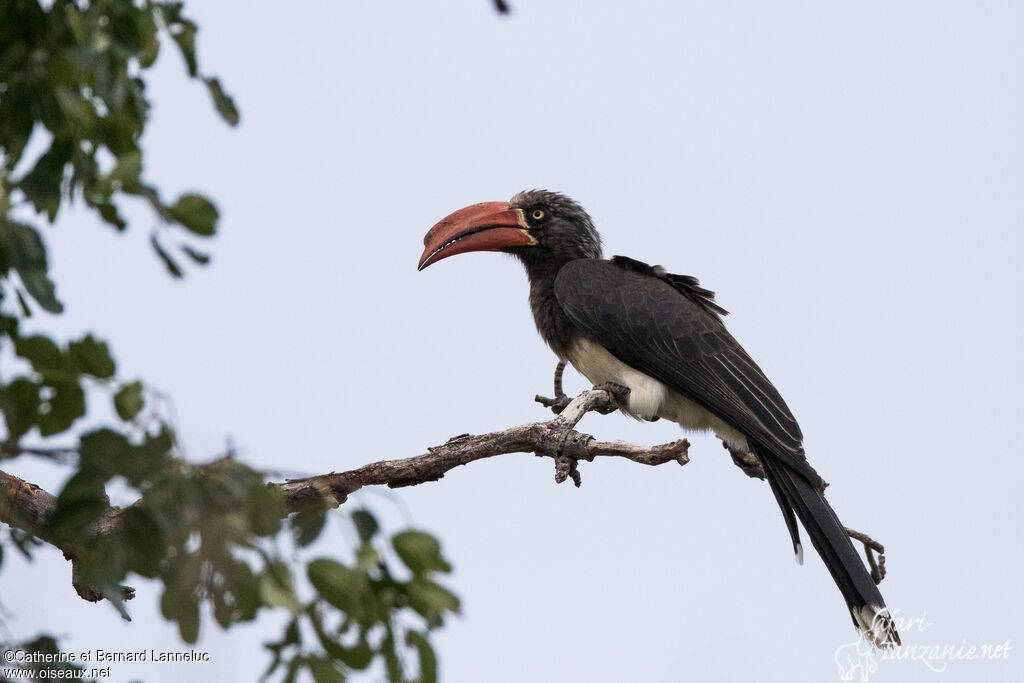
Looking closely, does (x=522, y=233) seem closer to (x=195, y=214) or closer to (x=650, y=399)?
(x=650, y=399)

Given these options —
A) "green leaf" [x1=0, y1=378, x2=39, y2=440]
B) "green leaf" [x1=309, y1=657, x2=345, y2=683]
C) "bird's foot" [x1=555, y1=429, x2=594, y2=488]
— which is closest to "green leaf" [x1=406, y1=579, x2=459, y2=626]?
"green leaf" [x1=309, y1=657, x2=345, y2=683]

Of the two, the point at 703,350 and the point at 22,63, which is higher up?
the point at 703,350

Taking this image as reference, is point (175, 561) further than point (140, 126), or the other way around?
point (140, 126)

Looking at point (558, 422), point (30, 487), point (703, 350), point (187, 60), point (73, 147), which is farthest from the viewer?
point (703, 350)

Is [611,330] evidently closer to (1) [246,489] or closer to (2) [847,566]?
(2) [847,566]

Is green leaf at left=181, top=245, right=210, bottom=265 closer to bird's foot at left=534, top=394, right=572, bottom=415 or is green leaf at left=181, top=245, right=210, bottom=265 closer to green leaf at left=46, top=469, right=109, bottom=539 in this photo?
green leaf at left=46, top=469, right=109, bottom=539

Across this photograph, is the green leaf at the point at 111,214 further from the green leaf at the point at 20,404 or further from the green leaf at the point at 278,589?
the green leaf at the point at 278,589

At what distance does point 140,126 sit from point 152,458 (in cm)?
83

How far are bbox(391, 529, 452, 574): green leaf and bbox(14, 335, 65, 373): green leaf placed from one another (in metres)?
0.57

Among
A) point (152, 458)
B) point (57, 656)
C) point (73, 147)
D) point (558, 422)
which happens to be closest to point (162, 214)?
point (73, 147)

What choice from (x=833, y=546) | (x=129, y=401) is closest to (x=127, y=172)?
(x=129, y=401)

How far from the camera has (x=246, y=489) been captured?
144 cm

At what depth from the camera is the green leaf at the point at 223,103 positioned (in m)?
1.94

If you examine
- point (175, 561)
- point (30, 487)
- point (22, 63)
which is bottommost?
point (175, 561)
